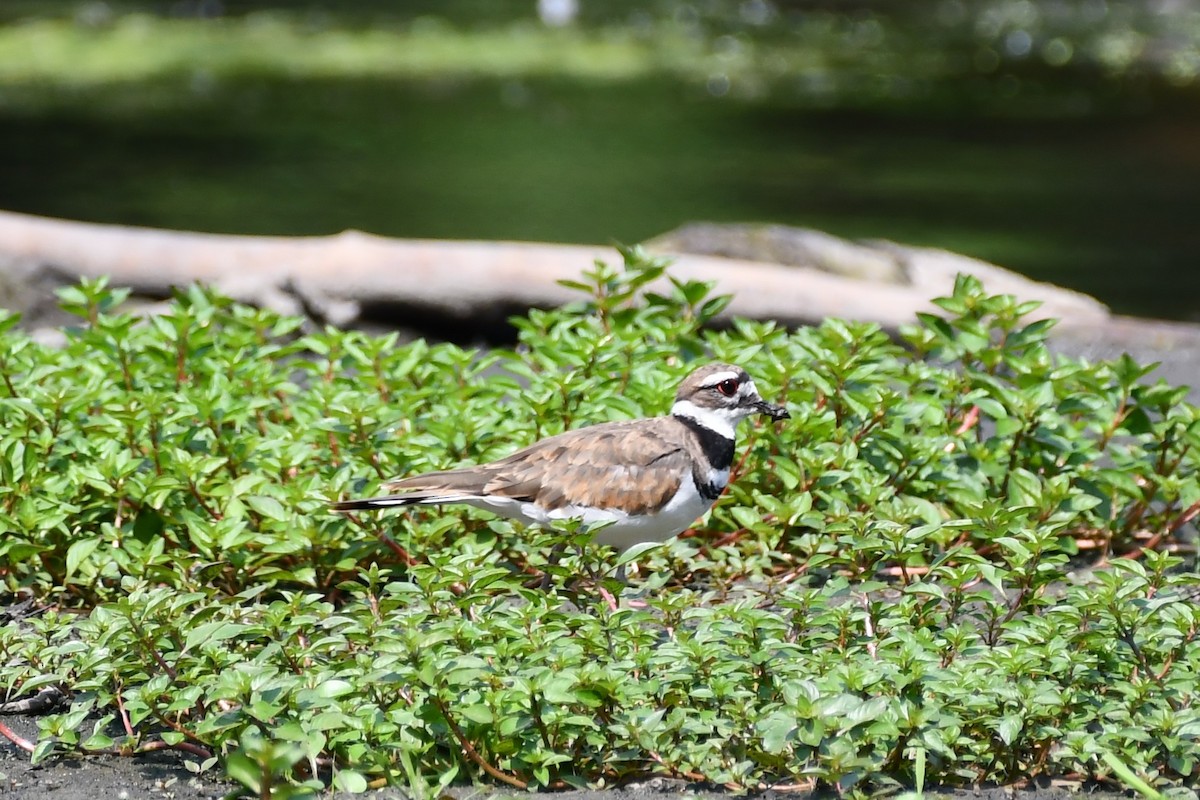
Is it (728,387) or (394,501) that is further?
(728,387)

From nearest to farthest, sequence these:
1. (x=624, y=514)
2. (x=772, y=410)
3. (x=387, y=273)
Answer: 1. (x=624, y=514)
2. (x=772, y=410)
3. (x=387, y=273)

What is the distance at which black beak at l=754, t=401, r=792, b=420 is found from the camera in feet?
17.3

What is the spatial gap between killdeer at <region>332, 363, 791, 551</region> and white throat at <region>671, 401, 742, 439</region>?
0.08 feet

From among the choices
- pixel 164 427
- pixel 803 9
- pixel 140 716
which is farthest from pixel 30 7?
pixel 140 716

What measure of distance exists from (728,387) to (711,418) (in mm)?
122

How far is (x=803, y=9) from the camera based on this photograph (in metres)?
26.8

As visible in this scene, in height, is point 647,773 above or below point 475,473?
below

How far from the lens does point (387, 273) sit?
28.1 ft

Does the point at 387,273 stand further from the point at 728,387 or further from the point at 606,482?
the point at 606,482

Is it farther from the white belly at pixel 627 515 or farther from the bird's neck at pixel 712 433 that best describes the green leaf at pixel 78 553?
the bird's neck at pixel 712 433

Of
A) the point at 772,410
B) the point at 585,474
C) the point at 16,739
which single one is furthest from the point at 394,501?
the point at 772,410

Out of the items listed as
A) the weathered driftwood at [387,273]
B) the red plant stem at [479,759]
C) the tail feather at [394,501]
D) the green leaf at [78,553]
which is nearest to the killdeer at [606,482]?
the tail feather at [394,501]

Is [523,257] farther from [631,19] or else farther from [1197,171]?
[631,19]

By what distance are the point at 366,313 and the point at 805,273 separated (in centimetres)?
251
